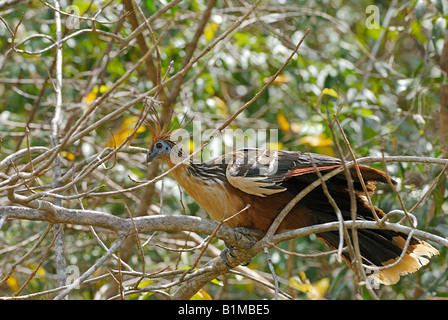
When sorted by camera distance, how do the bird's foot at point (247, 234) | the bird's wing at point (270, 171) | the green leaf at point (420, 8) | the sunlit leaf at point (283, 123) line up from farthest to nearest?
the sunlit leaf at point (283, 123), the green leaf at point (420, 8), the bird's wing at point (270, 171), the bird's foot at point (247, 234)

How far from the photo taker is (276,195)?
10.6ft

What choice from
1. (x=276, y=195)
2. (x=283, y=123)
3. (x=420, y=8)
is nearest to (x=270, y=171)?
(x=276, y=195)

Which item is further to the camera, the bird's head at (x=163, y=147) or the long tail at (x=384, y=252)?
the bird's head at (x=163, y=147)

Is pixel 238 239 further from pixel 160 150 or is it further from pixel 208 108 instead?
pixel 208 108

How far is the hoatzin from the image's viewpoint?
307 cm

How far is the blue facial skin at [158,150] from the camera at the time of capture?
3.32 metres

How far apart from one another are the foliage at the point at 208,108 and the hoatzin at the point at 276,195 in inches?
21.3

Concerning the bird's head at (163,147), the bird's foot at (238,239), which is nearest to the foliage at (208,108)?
the bird's head at (163,147)

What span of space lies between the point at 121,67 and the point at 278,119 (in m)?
1.61

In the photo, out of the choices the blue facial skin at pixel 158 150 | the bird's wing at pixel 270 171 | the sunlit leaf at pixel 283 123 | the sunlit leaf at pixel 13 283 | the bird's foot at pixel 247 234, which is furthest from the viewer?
the sunlit leaf at pixel 283 123

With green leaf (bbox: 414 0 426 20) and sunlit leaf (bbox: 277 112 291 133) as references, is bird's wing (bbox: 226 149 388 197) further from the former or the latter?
sunlit leaf (bbox: 277 112 291 133)

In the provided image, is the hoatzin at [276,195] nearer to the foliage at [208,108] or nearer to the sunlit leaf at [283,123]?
the foliage at [208,108]

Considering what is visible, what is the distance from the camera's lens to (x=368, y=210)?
3.12 metres
